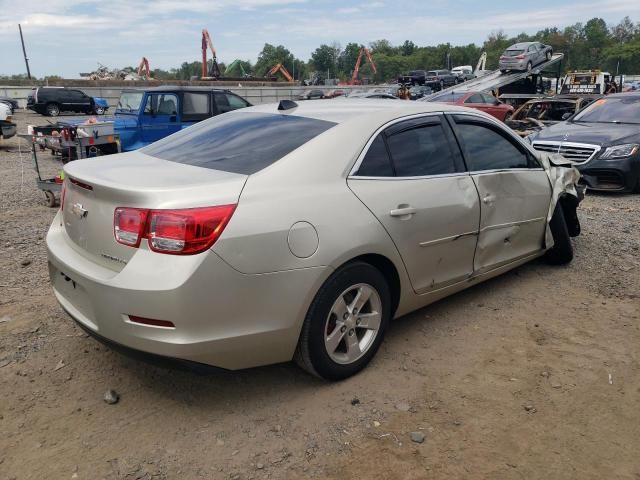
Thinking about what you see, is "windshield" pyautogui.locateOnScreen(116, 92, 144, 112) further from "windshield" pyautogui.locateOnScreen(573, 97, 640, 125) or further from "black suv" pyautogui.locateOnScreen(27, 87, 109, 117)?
"black suv" pyautogui.locateOnScreen(27, 87, 109, 117)

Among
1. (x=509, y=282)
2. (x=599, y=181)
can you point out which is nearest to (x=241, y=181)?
(x=509, y=282)

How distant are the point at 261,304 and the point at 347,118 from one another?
4.45 ft

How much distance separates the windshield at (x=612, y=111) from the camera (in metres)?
9.08

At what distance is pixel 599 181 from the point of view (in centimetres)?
836

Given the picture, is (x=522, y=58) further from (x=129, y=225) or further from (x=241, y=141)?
(x=129, y=225)

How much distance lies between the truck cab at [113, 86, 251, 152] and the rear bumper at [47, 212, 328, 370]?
8.23 m

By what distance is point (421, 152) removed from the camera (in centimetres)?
357

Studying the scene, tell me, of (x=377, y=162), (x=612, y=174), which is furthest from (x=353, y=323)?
(x=612, y=174)

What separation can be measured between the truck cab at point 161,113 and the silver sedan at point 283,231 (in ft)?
23.7

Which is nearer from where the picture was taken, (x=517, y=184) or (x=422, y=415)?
(x=422, y=415)

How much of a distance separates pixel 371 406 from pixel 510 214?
2.02m

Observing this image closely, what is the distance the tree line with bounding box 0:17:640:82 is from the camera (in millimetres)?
87562

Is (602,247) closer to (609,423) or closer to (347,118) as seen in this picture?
(609,423)

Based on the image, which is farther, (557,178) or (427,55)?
(427,55)
